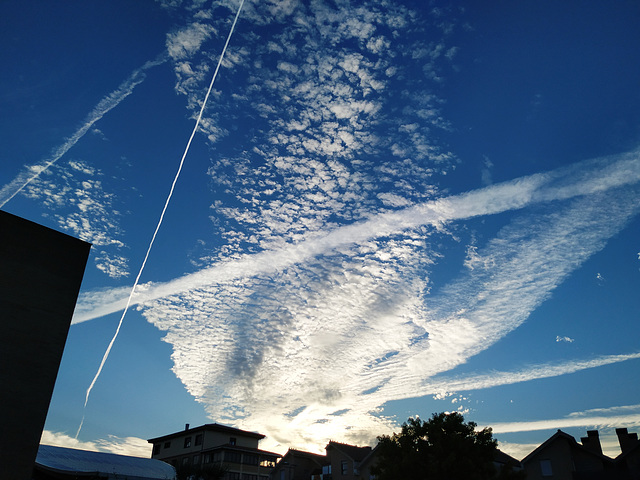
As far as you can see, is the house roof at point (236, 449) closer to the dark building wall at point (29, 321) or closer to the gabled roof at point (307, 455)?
the gabled roof at point (307, 455)

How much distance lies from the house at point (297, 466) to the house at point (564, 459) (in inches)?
1237

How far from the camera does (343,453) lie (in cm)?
5556

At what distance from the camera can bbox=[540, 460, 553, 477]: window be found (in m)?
41.1

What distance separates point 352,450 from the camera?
187 feet

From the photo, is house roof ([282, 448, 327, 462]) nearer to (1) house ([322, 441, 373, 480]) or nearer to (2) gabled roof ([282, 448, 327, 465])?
(2) gabled roof ([282, 448, 327, 465])

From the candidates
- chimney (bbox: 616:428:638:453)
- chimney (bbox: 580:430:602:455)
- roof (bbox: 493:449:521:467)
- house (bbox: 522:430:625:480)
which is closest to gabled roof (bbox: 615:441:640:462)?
house (bbox: 522:430:625:480)

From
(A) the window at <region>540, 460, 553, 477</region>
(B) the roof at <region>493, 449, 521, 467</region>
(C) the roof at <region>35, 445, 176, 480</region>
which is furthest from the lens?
(B) the roof at <region>493, 449, 521, 467</region>

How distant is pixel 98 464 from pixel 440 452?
1075 inches

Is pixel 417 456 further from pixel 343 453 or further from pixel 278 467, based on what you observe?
pixel 278 467

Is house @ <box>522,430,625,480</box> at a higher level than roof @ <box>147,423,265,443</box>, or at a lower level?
lower

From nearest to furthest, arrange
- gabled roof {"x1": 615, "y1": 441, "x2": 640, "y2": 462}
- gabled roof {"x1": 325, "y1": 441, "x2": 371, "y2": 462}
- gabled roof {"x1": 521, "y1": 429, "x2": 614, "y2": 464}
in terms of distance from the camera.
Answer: gabled roof {"x1": 615, "y1": 441, "x2": 640, "y2": 462}
gabled roof {"x1": 521, "y1": 429, "x2": 614, "y2": 464}
gabled roof {"x1": 325, "y1": 441, "x2": 371, "y2": 462}

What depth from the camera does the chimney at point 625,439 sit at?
3966 centimetres

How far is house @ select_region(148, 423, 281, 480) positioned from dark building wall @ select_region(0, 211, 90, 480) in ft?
158

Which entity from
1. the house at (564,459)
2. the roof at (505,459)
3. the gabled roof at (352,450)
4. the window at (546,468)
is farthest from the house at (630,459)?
the gabled roof at (352,450)
